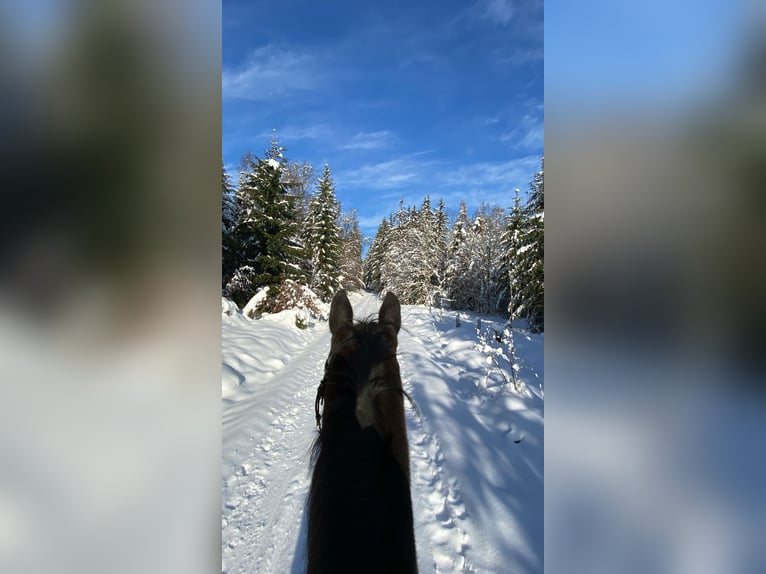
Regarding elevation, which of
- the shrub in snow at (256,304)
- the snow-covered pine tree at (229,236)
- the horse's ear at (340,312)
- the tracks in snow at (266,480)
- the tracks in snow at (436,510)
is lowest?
the tracks in snow at (436,510)

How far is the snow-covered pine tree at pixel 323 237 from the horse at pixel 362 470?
17229mm

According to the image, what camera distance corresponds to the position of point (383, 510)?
3.96 feet

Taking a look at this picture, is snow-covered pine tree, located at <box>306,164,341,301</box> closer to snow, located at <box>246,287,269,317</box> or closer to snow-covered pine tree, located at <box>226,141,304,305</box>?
snow-covered pine tree, located at <box>226,141,304,305</box>

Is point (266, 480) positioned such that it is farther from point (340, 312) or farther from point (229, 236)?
point (229, 236)

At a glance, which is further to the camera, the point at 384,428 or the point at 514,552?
the point at 514,552

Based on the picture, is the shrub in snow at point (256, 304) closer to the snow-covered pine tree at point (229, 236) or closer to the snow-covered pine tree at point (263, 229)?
the snow-covered pine tree at point (263, 229)

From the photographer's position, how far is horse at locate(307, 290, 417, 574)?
1.06m

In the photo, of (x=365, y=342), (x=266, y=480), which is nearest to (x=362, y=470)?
(x=365, y=342)
